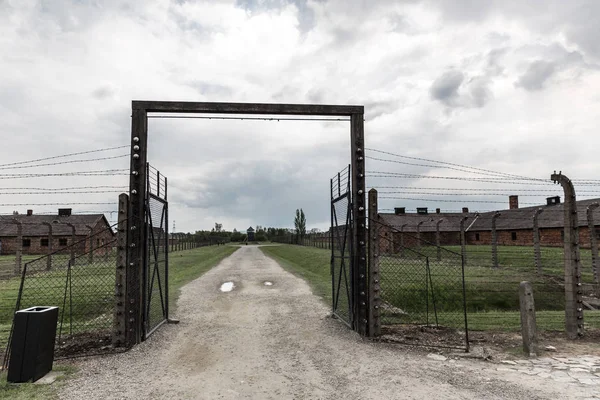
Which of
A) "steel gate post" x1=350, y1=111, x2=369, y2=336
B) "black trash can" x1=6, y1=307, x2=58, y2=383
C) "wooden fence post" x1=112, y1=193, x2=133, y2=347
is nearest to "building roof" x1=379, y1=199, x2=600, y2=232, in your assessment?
"steel gate post" x1=350, y1=111, x2=369, y2=336

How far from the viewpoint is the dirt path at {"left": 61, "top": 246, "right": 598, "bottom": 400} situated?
5.26m

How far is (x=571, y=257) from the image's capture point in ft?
27.7

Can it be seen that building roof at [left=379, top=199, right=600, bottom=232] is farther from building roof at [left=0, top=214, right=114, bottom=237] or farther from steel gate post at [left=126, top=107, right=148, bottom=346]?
building roof at [left=0, top=214, right=114, bottom=237]

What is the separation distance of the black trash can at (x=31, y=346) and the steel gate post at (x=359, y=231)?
5734 millimetres

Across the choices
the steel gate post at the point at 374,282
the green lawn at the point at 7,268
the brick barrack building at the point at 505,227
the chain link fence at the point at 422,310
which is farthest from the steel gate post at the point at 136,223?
the brick barrack building at the point at 505,227

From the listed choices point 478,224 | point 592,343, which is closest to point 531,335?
point 592,343

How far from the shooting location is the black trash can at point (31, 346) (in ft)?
18.1

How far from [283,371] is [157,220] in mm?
4948

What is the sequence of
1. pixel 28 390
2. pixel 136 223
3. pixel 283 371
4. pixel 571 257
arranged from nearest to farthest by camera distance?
pixel 28 390
pixel 283 371
pixel 136 223
pixel 571 257

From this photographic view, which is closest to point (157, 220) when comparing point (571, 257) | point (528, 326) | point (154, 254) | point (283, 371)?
point (154, 254)

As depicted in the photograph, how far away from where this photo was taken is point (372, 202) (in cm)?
852

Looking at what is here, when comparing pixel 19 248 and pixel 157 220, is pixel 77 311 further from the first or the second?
pixel 19 248

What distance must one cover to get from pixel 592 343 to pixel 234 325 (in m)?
7.49

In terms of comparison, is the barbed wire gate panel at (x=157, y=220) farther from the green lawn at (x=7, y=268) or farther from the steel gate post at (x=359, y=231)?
the green lawn at (x=7, y=268)
